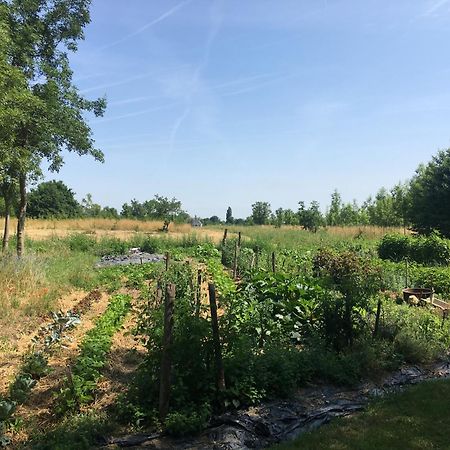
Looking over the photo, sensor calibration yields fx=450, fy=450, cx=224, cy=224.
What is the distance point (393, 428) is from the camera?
4910 mm

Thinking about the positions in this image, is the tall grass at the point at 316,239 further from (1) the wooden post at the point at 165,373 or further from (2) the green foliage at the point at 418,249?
(1) the wooden post at the point at 165,373

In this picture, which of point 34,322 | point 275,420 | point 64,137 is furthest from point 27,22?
point 275,420

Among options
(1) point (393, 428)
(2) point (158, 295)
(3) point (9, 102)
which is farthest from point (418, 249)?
(3) point (9, 102)

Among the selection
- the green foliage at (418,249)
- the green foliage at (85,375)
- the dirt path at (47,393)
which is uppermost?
the green foliage at (418,249)

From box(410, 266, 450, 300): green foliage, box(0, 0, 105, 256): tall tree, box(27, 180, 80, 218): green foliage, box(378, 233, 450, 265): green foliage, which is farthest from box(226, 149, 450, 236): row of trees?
box(27, 180, 80, 218): green foliage

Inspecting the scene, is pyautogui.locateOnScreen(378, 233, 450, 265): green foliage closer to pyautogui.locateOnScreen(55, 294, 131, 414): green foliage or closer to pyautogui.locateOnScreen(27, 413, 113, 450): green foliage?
pyautogui.locateOnScreen(55, 294, 131, 414): green foliage

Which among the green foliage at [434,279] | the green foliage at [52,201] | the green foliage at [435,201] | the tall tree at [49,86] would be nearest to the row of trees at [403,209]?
the green foliage at [435,201]

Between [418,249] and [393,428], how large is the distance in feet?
49.8

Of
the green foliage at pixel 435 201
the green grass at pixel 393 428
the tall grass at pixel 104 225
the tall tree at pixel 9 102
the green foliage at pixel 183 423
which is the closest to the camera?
the green grass at pixel 393 428

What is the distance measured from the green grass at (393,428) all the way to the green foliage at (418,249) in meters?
12.8

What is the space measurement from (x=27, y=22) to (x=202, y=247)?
11.7 metres

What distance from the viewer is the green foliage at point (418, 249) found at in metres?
17.7

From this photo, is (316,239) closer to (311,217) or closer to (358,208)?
(311,217)

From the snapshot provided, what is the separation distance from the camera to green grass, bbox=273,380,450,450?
4.55m
